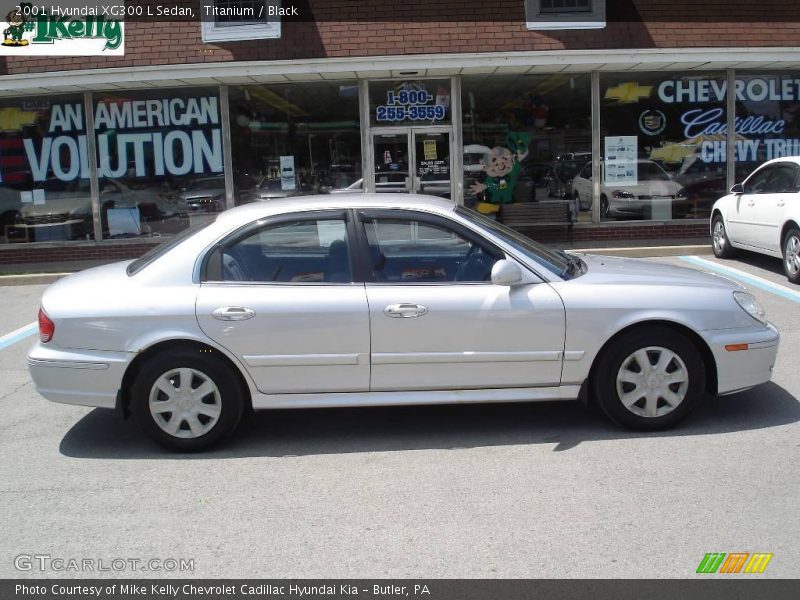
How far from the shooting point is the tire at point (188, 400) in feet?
16.3

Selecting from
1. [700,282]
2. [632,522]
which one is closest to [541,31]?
[700,282]

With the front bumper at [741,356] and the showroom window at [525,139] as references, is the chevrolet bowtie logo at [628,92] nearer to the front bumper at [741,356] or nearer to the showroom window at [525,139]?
the showroom window at [525,139]

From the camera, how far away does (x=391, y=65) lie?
12.2 meters

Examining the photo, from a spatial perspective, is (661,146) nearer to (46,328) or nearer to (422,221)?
(422,221)

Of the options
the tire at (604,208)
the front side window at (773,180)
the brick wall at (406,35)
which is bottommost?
the tire at (604,208)

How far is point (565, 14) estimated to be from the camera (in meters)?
12.6

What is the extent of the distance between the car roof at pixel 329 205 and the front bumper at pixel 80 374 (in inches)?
44.2

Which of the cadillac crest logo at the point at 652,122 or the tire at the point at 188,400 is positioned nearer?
the tire at the point at 188,400

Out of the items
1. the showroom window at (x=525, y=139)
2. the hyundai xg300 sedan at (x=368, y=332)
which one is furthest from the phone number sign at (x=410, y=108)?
the hyundai xg300 sedan at (x=368, y=332)

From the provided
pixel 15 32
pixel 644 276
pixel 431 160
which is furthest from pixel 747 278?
pixel 15 32

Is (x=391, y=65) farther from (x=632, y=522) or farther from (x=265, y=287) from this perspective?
(x=632, y=522)

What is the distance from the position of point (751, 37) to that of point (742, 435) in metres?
9.72

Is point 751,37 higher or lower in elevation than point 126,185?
higher

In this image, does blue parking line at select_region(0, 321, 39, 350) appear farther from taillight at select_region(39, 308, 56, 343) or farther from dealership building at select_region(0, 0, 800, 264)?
dealership building at select_region(0, 0, 800, 264)
